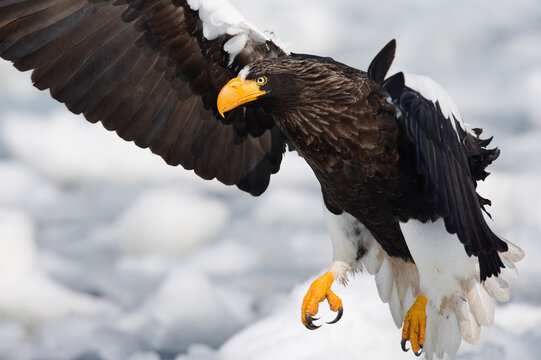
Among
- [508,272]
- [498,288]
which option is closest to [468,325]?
[498,288]

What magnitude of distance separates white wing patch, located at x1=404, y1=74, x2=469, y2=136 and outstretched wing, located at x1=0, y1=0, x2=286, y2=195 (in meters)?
1.19

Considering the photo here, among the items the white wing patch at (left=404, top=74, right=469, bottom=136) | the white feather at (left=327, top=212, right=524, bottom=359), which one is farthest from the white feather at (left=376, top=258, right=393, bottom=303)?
the white wing patch at (left=404, top=74, right=469, bottom=136)

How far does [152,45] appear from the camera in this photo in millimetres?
6773

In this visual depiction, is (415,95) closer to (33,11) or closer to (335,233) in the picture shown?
(335,233)

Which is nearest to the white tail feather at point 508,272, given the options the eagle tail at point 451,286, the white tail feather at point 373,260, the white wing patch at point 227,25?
the eagle tail at point 451,286

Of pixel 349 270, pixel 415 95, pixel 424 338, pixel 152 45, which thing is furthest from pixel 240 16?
pixel 424 338

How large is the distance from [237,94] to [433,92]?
129cm

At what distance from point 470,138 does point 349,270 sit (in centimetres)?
140

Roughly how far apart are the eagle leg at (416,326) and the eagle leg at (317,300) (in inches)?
19.7

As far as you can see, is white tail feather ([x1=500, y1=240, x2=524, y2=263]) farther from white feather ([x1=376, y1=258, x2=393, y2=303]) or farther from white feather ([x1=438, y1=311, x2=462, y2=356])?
white feather ([x1=376, y1=258, x2=393, y2=303])

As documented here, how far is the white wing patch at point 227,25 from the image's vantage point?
6469 millimetres

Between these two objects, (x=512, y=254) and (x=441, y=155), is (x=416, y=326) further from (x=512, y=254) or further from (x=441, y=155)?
(x=441, y=155)

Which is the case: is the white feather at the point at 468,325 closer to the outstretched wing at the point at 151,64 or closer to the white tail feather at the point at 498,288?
the white tail feather at the point at 498,288

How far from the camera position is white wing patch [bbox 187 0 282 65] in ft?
21.2
